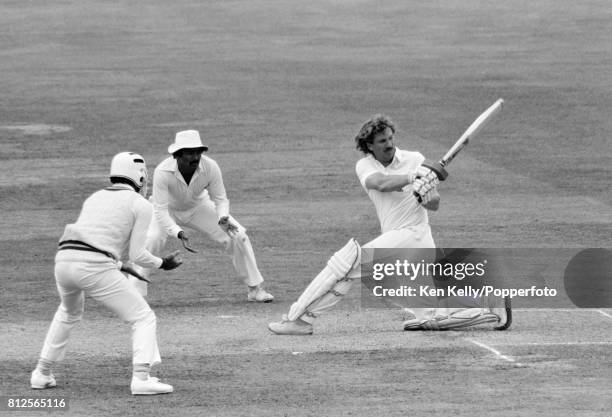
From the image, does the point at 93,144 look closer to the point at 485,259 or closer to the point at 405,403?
the point at 485,259

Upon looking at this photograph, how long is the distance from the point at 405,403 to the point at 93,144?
19.4 m

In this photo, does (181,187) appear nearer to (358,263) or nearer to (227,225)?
(227,225)

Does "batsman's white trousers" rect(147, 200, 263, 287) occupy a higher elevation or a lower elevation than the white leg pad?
higher

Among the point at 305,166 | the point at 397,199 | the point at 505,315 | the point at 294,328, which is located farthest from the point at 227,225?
the point at 305,166

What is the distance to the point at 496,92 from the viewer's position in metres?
34.3

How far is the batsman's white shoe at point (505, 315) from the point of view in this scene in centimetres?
1306

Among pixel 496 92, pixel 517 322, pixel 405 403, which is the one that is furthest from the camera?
pixel 496 92

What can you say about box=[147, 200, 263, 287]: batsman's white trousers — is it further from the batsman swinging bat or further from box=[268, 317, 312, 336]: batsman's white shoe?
the batsman swinging bat

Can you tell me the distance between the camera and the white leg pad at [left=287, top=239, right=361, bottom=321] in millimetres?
12953

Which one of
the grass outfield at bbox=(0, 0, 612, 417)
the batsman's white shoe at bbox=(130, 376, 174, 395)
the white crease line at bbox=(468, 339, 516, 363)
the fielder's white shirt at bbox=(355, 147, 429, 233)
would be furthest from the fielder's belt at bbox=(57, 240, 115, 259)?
the white crease line at bbox=(468, 339, 516, 363)

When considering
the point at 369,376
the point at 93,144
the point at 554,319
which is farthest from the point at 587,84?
the point at 369,376

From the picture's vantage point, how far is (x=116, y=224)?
10953 mm
